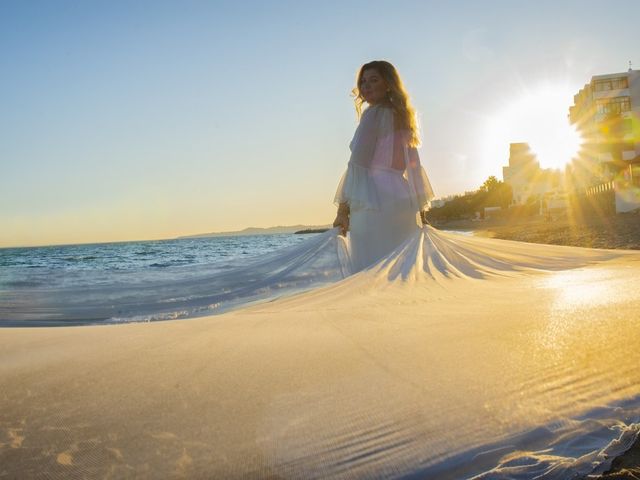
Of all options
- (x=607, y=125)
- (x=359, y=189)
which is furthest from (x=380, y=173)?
(x=607, y=125)

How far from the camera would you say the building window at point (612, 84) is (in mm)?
42375

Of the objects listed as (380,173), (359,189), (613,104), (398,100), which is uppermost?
(613,104)

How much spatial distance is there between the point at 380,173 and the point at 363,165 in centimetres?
15

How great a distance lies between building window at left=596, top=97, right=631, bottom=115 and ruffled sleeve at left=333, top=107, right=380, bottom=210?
154ft

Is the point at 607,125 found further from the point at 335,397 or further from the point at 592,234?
the point at 335,397

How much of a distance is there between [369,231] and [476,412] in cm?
257

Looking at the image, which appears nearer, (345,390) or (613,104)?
(345,390)

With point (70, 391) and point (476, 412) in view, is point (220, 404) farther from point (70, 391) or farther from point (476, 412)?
point (476, 412)

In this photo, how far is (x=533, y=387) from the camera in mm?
938

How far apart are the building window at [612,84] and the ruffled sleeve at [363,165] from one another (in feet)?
159

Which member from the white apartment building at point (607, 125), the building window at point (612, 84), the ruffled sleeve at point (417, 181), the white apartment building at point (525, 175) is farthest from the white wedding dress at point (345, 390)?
the white apartment building at point (525, 175)

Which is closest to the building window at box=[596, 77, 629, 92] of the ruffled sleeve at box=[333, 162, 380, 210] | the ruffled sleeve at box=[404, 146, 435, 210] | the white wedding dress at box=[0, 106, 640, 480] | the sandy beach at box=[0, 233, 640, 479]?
the ruffled sleeve at box=[404, 146, 435, 210]

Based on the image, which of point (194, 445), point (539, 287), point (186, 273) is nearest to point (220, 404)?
point (194, 445)

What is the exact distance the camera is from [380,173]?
342 cm
